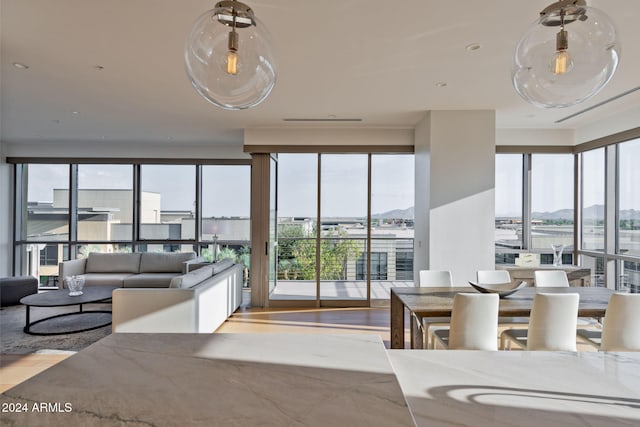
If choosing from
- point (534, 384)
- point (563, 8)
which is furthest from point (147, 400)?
point (563, 8)

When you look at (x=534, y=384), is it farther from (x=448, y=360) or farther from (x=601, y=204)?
(x=601, y=204)

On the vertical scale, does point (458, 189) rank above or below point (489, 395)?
above

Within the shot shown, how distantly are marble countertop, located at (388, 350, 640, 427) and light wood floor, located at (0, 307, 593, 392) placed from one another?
2835mm

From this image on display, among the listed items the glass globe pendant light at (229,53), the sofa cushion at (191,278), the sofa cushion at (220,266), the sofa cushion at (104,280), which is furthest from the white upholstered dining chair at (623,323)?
the sofa cushion at (104,280)

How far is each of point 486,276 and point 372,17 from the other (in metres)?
2.66

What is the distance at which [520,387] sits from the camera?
3.16 feet

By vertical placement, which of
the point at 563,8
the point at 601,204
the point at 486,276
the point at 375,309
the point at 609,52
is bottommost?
the point at 375,309

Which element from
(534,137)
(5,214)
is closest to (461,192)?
(534,137)

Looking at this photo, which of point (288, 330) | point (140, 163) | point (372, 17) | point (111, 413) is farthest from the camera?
point (140, 163)

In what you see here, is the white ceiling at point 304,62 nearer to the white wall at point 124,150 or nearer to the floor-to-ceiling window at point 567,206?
the floor-to-ceiling window at point 567,206

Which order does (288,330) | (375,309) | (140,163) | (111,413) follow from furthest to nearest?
(140,163), (375,309), (288,330), (111,413)

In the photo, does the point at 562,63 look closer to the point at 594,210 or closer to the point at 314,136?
the point at 314,136

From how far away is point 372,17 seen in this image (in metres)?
2.44

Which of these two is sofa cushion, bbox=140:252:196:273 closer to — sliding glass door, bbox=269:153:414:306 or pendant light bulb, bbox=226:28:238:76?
sliding glass door, bbox=269:153:414:306
